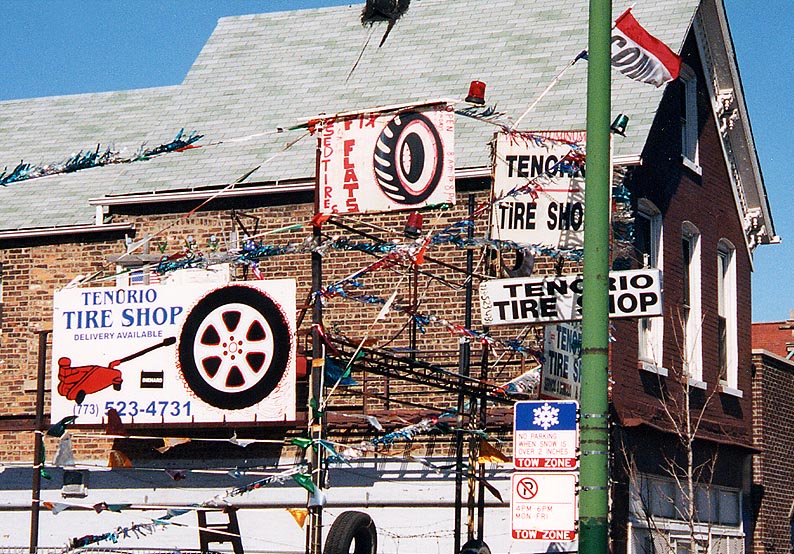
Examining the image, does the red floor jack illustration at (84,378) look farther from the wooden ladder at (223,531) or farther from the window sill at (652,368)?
the window sill at (652,368)

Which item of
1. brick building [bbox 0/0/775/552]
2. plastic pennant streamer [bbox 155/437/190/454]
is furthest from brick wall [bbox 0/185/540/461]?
plastic pennant streamer [bbox 155/437/190/454]

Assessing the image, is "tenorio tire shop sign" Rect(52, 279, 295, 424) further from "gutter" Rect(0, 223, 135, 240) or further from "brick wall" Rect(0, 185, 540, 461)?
"gutter" Rect(0, 223, 135, 240)

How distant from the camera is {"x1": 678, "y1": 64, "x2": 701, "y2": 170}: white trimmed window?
74.3 feet

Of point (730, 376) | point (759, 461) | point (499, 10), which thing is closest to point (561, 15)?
point (499, 10)

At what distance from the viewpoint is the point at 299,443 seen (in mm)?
13461

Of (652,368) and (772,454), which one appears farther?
(772,454)

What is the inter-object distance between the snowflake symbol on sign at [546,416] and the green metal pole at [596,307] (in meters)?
0.71

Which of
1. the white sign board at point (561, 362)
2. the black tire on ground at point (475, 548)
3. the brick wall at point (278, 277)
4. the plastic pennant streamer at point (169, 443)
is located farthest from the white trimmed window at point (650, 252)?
the plastic pennant streamer at point (169, 443)

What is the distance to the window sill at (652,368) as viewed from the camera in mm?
20094

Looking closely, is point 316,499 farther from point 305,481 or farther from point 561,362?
point 561,362

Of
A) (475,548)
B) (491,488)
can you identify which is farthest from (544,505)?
(491,488)

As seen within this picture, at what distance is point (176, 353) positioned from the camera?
57.7 ft

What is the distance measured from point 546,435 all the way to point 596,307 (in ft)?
4.19

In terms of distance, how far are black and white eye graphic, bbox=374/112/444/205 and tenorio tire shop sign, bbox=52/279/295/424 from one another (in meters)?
3.05
